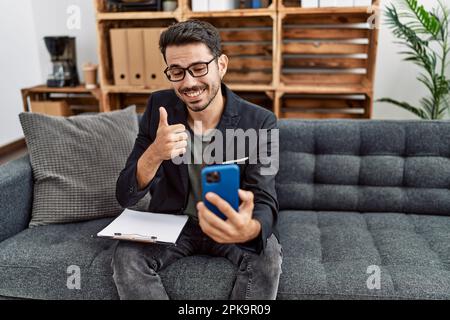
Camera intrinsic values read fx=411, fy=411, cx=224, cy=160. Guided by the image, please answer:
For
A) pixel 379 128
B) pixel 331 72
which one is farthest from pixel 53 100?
pixel 379 128

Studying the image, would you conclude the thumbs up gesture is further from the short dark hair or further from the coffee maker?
the coffee maker

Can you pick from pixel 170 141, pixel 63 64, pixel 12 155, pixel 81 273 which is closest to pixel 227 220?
pixel 170 141

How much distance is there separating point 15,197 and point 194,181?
2.29ft

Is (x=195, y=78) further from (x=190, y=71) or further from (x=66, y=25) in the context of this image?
(x=66, y=25)

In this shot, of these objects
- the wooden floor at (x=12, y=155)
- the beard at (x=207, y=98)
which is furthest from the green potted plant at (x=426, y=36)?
the wooden floor at (x=12, y=155)

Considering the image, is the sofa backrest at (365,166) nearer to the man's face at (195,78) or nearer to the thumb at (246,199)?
the man's face at (195,78)

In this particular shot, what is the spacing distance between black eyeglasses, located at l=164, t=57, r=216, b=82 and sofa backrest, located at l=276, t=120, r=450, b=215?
60 cm

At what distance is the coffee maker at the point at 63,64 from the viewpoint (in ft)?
10.2

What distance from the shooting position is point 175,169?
1.46 meters

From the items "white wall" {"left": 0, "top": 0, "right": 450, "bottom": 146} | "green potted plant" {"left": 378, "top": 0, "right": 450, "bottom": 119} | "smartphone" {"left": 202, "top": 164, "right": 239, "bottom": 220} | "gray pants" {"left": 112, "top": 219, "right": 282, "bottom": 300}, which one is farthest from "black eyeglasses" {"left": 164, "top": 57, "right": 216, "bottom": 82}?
"white wall" {"left": 0, "top": 0, "right": 450, "bottom": 146}

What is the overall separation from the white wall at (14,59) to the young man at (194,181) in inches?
94.2

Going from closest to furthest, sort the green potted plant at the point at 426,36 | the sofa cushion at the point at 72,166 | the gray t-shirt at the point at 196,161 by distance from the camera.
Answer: the gray t-shirt at the point at 196,161 → the sofa cushion at the point at 72,166 → the green potted plant at the point at 426,36

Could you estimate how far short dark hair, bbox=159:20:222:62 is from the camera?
1.31 meters
